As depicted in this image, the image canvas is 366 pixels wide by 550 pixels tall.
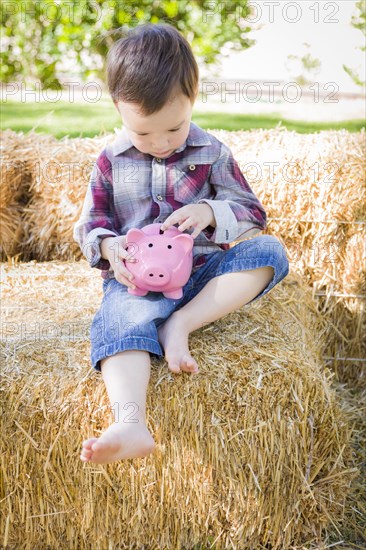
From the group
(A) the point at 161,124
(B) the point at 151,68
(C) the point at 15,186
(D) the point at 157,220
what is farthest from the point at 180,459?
(C) the point at 15,186

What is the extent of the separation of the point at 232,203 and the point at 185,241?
23 cm

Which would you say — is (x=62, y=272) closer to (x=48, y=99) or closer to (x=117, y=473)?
(x=117, y=473)

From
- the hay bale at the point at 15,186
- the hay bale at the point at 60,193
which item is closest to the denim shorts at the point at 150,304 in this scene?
the hay bale at the point at 60,193

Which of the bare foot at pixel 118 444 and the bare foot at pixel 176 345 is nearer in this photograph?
the bare foot at pixel 118 444

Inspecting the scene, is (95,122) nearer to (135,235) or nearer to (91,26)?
(135,235)

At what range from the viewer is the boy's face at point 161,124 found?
1615 millimetres

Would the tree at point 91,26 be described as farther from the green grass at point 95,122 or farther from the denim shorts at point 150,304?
the denim shorts at point 150,304

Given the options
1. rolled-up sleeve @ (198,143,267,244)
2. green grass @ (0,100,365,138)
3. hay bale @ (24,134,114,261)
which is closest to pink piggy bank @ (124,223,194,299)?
rolled-up sleeve @ (198,143,267,244)

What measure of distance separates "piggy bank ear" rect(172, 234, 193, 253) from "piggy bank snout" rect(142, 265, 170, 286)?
82 millimetres

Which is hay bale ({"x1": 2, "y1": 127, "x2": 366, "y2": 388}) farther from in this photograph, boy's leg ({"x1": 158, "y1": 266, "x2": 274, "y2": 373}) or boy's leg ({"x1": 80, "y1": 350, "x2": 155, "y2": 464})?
boy's leg ({"x1": 80, "y1": 350, "x2": 155, "y2": 464})

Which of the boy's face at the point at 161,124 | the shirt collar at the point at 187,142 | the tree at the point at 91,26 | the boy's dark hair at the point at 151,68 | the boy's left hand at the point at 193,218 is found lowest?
the tree at the point at 91,26

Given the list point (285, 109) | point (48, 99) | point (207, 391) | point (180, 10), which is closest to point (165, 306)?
point (207, 391)

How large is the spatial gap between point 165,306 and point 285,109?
10.5ft

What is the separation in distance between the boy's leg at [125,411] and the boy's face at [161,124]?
21.1 inches
